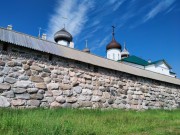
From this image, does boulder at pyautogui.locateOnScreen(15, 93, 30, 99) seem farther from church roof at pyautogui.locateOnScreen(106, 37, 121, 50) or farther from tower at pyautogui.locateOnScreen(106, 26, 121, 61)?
church roof at pyautogui.locateOnScreen(106, 37, 121, 50)

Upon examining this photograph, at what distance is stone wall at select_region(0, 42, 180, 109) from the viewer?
7.57m

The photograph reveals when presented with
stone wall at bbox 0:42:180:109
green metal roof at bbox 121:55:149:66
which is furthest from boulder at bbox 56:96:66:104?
green metal roof at bbox 121:55:149:66

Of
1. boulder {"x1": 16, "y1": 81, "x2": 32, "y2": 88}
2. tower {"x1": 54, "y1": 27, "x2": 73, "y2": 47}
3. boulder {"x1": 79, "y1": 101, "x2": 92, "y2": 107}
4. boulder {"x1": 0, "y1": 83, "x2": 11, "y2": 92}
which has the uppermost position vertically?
tower {"x1": 54, "y1": 27, "x2": 73, "y2": 47}

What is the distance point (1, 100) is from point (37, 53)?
6.87 ft

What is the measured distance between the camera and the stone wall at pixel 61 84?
7.57 m

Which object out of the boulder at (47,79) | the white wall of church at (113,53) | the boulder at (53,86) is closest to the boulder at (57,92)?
the boulder at (53,86)

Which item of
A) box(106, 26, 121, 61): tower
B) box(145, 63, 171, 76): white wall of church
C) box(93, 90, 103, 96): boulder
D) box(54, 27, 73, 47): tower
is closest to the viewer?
box(93, 90, 103, 96): boulder

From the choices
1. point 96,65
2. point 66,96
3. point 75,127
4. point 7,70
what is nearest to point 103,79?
point 96,65

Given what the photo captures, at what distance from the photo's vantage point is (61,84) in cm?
864

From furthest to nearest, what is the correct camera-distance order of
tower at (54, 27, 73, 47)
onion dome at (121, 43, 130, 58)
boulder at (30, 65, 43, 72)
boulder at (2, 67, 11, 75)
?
onion dome at (121, 43, 130, 58), tower at (54, 27, 73, 47), boulder at (30, 65, 43, 72), boulder at (2, 67, 11, 75)

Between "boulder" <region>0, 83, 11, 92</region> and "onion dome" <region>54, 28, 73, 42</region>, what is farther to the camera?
"onion dome" <region>54, 28, 73, 42</region>

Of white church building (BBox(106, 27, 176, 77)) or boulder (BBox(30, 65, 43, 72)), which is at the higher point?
white church building (BBox(106, 27, 176, 77))

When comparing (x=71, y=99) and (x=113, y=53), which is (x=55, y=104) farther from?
(x=113, y=53)

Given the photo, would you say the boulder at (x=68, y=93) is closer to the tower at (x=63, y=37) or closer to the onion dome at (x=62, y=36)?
the tower at (x=63, y=37)
